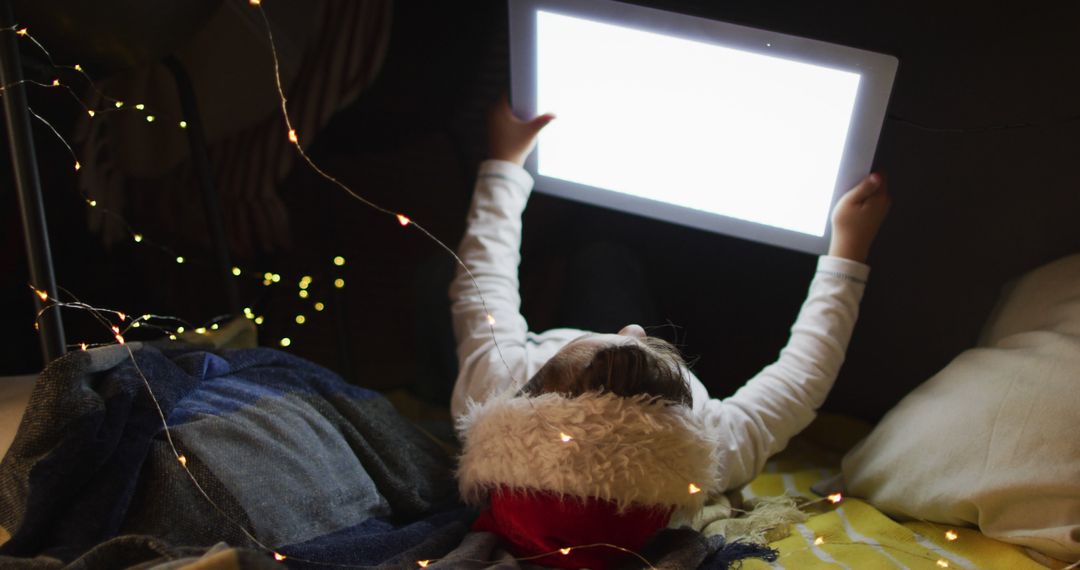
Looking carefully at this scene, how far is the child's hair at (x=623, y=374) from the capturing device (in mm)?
891

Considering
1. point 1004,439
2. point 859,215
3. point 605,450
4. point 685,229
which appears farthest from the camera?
point 685,229

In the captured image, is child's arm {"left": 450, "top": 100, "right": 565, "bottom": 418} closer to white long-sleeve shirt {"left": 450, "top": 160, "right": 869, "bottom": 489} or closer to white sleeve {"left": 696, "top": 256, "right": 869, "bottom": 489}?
white long-sleeve shirt {"left": 450, "top": 160, "right": 869, "bottom": 489}

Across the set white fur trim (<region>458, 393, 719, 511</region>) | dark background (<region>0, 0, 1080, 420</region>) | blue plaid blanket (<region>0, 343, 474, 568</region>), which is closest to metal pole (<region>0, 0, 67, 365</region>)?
blue plaid blanket (<region>0, 343, 474, 568</region>)

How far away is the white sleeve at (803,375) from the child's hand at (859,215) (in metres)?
0.02

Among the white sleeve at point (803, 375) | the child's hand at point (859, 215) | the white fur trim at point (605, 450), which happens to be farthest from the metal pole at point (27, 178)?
the child's hand at point (859, 215)

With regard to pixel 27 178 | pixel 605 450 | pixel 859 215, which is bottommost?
pixel 605 450

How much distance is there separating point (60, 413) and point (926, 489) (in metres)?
0.92

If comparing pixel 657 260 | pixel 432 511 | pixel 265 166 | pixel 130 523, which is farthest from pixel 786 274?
pixel 130 523

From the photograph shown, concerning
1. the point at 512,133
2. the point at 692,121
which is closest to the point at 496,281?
the point at 512,133

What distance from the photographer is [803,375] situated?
3.70 ft

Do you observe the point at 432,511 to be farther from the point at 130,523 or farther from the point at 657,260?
the point at 657,260

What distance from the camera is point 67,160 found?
1.43 meters

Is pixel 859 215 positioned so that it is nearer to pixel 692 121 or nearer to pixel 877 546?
pixel 692 121

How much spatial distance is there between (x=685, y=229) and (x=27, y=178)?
0.92 m
